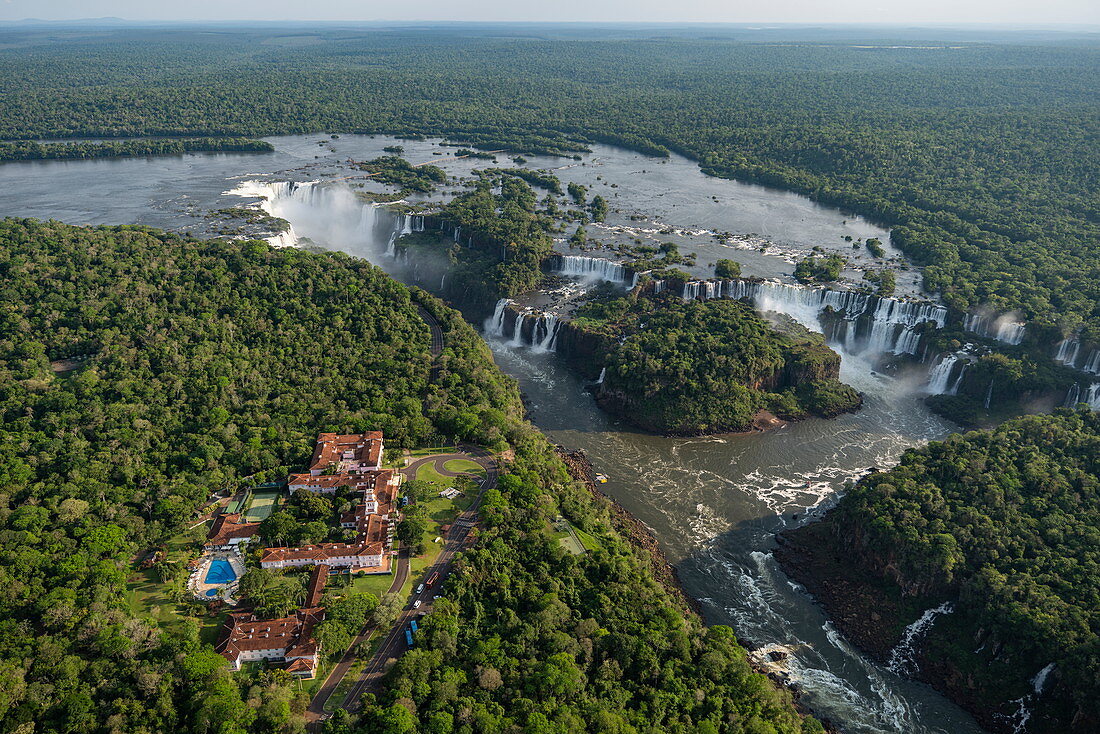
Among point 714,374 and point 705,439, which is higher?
point 714,374

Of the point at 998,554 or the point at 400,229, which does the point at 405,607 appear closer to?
the point at 998,554

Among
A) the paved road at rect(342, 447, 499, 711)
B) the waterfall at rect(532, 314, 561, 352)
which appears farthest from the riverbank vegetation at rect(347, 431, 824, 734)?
the waterfall at rect(532, 314, 561, 352)

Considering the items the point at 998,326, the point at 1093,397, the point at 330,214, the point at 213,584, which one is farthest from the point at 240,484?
the point at 998,326

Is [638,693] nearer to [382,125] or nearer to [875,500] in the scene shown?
[875,500]

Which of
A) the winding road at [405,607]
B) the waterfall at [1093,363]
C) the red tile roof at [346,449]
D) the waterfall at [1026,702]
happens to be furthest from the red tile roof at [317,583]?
the waterfall at [1093,363]

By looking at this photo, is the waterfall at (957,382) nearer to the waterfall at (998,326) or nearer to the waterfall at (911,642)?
the waterfall at (998,326)

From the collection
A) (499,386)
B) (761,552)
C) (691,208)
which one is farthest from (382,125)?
(761,552)
